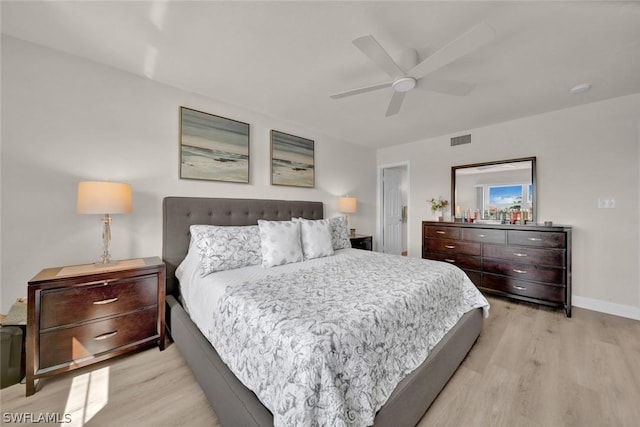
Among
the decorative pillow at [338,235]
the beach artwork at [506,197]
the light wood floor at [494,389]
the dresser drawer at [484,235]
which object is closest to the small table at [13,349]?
the light wood floor at [494,389]

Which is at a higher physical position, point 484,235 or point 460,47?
point 460,47

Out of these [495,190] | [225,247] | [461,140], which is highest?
[461,140]

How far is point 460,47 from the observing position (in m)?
1.51

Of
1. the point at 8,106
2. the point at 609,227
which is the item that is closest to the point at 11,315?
the point at 8,106

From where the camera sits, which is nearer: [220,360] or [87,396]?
[220,360]

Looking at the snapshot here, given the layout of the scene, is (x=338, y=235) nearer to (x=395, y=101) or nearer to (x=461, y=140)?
(x=395, y=101)

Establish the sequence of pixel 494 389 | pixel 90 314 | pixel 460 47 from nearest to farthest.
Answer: pixel 460 47
pixel 494 389
pixel 90 314

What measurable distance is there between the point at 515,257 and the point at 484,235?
41 cm

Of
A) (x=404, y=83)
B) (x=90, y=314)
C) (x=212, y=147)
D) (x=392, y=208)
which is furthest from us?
(x=392, y=208)

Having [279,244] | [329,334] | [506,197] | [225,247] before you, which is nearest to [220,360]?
[329,334]

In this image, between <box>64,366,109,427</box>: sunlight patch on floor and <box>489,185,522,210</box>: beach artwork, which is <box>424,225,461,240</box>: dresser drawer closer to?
<box>489,185,522,210</box>: beach artwork

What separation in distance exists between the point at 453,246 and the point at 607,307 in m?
1.66

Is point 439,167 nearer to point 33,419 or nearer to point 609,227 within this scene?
point 609,227

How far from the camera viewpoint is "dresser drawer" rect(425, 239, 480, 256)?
10.9 feet
